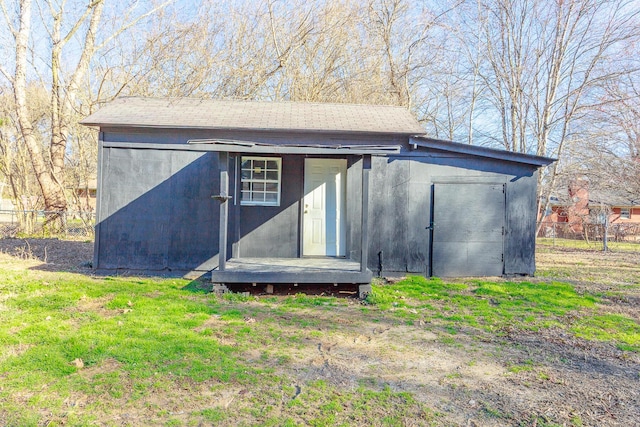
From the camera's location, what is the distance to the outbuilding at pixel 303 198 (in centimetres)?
741

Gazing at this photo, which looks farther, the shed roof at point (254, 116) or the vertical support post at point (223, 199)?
Answer: the shed roof at point (254, 116)

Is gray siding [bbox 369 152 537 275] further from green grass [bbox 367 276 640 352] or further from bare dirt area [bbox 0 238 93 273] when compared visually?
bare dirt area [bbox 0 238 93 273]

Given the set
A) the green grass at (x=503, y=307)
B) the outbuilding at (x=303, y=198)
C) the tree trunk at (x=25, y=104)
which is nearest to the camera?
the green grass at (x=503, y=307)

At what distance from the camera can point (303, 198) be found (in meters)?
7.72

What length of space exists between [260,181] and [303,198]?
2.90 ft

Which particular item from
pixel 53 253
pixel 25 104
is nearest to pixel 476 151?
pixel 53 253

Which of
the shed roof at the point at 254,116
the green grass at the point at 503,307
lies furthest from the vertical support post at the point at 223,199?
the green grass at the point at 503,307

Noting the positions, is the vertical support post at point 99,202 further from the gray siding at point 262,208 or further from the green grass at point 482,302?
the green grass at point 482,302

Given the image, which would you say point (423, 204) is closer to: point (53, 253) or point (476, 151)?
point (476, 151)

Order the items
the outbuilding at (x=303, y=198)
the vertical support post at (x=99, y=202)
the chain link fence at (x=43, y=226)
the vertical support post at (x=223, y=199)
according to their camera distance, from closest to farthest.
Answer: the vertical support post at (x=223, y=199), the vertical support post at (x=99, y=202), the outbuilding at (x=303, y=198), the chain link fence at (x=43, y=226)

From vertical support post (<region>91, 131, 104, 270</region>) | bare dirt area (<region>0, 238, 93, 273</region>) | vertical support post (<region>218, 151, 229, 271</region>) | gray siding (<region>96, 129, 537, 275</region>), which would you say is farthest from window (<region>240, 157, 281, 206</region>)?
bare dirt area (<region>0, 238, 93, 273</region>)

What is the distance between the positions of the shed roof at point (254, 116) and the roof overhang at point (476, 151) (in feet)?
0.75

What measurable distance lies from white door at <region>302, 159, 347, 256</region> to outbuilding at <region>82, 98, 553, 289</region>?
2cm

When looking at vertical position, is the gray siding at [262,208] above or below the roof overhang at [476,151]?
below
